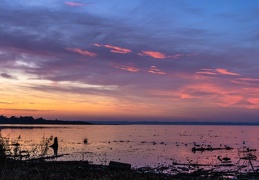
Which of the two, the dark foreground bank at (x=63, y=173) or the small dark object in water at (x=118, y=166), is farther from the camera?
the small dark object in water at (x=118, y=166)

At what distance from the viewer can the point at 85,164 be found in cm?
3048

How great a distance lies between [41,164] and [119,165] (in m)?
6.09

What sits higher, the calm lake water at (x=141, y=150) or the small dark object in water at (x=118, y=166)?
the small dark object in water at (x=118, y=166)

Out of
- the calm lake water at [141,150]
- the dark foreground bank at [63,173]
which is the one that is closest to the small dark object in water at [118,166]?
the dark foreground bank at [63,173]

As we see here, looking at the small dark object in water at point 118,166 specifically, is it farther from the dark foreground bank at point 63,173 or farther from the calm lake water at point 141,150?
the calm lake water at point 141,150

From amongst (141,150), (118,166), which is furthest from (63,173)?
(141,150)

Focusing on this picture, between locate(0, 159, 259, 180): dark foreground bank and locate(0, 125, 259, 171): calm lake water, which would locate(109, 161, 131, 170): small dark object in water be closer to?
locate(0, 159, 259, 180): dark foreground bank

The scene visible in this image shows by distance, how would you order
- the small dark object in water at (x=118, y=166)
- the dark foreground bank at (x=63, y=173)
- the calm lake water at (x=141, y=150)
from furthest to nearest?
1. the calm lake water at (x=141, y=150)
2. the small dark object in water at (x=118, y=166)
3. the dark foreground bank at (x=63, y=173)

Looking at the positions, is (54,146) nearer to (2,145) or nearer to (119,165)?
(119,165)

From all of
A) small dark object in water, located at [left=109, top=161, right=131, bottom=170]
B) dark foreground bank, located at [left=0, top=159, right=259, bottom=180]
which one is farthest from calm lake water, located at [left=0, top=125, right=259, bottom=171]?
small dark object in water, located at [left=109, top=161, right=131, bottom=170]

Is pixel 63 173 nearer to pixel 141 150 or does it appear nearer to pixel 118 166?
pixel 118 166

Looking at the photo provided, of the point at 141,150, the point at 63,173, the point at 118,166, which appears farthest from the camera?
the point at 141,150

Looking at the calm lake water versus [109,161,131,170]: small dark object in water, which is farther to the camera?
the calm lake water

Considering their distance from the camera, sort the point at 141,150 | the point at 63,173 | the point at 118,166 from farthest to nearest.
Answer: the point at 141,150
the point at 118,166
the point at 63,173
